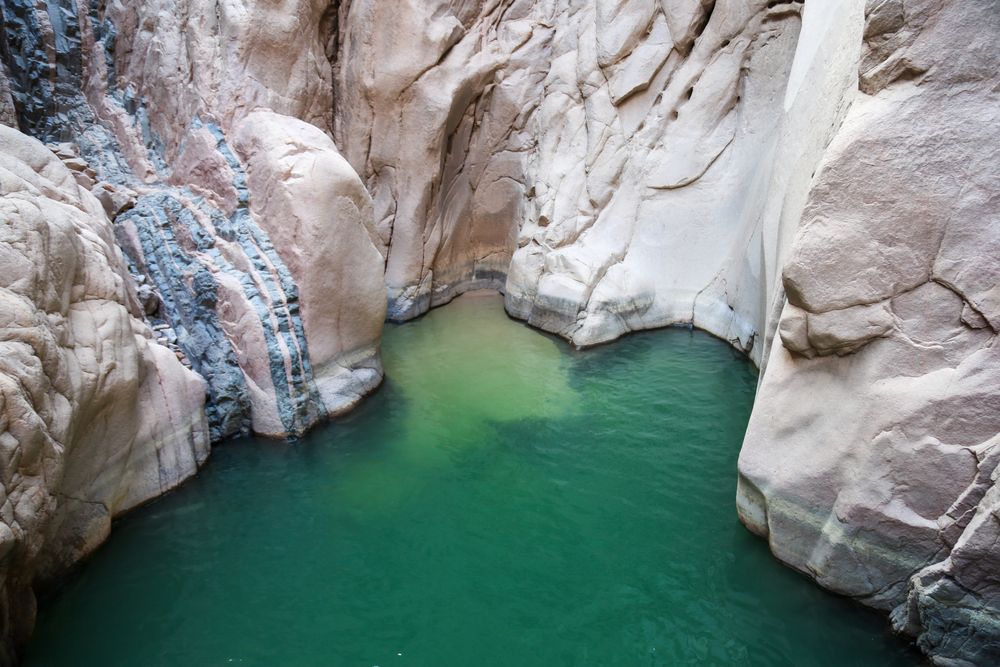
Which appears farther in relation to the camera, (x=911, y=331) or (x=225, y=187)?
(x=225, y=187)

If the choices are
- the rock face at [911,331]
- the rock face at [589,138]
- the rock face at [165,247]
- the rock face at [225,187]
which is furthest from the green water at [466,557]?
the rock face at [589,138]

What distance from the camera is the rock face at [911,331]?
13.2 feet

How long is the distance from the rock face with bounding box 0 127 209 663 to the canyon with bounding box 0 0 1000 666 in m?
0.03

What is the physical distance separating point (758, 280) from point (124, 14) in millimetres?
8781

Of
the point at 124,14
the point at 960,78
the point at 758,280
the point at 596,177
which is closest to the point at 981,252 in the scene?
the point at 960,78

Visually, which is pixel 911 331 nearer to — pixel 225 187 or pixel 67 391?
pixel 67 391

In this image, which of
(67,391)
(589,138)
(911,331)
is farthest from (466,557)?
(589,138)

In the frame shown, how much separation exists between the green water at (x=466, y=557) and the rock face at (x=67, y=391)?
330mm

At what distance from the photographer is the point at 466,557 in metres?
5.42

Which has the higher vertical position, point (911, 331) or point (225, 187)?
point (911, 331)

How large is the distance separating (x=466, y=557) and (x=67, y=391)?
317 centimetres

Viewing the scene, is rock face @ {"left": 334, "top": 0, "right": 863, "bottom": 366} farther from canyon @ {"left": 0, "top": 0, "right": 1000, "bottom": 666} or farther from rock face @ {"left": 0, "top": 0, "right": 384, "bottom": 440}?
rock face @ {"left": 0, "top": 0, "right": 384, "bottom": 440}

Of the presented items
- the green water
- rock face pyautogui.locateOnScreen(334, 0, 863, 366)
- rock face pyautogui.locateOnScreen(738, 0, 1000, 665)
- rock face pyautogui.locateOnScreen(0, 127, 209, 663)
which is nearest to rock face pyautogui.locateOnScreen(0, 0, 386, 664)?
rock face pyautogui.locateOnScreen(0, 127, 209, 663)

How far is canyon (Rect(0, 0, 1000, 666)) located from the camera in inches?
163
